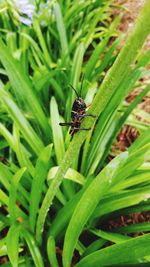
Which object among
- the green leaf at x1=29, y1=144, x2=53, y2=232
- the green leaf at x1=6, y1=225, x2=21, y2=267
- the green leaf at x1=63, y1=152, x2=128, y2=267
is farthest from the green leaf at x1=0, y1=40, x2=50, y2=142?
the green leaf at x1=63, y1=152, x2=128, y2=267

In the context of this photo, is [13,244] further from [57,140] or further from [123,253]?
[57,140]

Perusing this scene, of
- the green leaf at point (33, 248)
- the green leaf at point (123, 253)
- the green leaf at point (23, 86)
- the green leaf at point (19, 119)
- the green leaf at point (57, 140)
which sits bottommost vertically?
the green leaf at point (123, 253)

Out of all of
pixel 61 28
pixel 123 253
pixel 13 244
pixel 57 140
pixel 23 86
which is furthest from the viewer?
pixel 61 28

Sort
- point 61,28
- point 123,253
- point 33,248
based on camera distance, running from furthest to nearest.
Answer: point 61,28 → point 33,248 → point 123,253

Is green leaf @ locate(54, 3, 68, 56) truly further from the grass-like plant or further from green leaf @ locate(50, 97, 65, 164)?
green leaf @ locate(50, 97, 65, 164)

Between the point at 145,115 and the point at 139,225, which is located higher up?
the point at 145,115

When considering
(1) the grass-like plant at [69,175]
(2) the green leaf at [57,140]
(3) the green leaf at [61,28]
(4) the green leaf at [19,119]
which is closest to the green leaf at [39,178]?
(1) the grass-like plant at [69,175]

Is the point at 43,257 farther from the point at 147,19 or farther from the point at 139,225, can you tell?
the point at 147,19

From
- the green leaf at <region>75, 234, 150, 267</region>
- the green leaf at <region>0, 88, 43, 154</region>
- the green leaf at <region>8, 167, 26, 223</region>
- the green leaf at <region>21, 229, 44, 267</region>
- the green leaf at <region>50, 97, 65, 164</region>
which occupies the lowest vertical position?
the green leaf at <region>75, 234, 150, 267</region>

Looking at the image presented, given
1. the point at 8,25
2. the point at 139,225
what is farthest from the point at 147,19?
the point at 8,25

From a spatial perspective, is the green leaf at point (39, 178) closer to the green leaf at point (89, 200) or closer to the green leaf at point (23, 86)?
the green leaf at point (89, 200)

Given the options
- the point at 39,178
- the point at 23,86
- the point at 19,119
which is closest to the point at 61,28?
the point at 23,86
